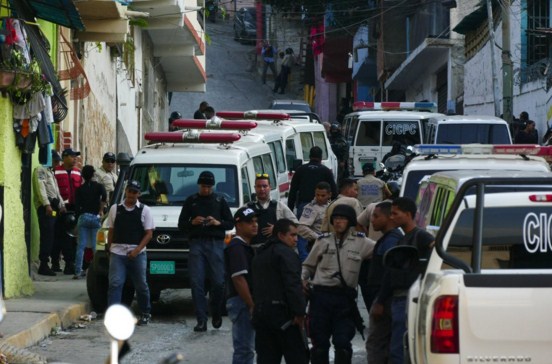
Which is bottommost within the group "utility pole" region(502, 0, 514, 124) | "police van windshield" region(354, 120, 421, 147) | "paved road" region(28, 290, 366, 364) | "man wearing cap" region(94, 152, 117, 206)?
"paved road" region(28, 290, 366, 364)

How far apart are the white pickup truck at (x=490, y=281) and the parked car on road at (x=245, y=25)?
6415cm

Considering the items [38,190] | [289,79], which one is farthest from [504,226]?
[289,79]

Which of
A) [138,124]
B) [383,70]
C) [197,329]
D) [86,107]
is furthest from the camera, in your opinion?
[383,70]

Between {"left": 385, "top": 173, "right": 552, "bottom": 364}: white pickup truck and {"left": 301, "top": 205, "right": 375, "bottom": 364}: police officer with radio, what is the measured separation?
251 centimetres

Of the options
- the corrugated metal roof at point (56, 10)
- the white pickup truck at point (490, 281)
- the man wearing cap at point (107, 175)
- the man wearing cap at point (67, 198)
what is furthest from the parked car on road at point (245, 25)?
the white pickup truck at point (490, 281)

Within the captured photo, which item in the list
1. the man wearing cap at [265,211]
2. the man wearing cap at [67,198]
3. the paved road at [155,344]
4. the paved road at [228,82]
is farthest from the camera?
the paved road at [228,82]

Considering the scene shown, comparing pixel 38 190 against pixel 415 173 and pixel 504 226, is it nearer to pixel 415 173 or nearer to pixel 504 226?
pixel 415 173

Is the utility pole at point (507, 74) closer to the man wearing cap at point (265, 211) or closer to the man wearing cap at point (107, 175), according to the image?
the man wearing cap at point (107, 175)

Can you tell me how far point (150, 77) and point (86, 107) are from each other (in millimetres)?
14474

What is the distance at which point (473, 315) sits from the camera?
7.62 metres

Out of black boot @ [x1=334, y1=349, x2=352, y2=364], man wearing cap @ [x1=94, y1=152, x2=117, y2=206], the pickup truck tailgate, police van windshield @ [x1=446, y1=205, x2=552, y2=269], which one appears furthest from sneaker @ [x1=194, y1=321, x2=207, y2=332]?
the pickup truck tailgate

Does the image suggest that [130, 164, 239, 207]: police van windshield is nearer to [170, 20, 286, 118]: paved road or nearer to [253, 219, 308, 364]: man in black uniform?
[253, 219, 308, 364]: man in black uniform

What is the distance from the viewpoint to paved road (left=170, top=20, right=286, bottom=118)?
59000 mm

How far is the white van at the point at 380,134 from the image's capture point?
32062 millimetres
